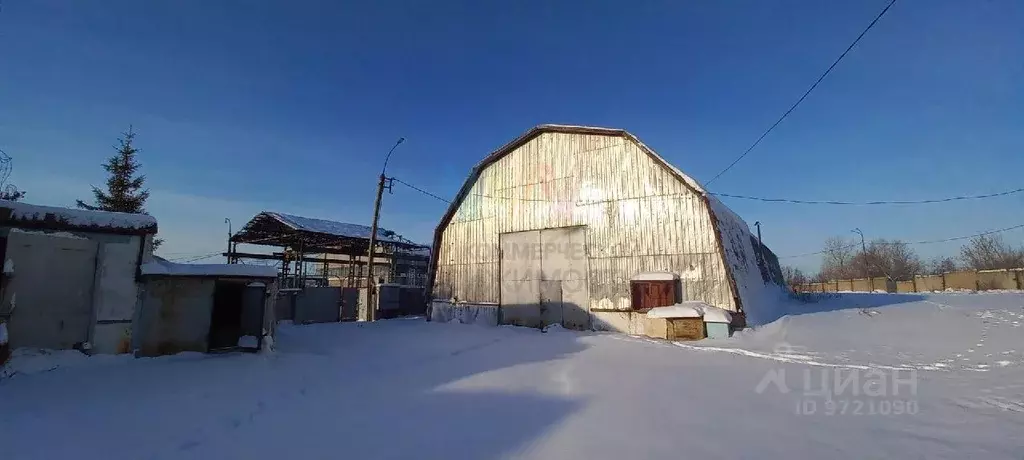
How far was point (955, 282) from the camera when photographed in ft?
127

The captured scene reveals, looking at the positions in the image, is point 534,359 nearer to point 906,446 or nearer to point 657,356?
point 657,356

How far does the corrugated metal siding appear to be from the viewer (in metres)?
13.8

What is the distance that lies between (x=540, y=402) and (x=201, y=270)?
902 centimetres

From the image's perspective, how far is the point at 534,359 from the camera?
29.8 ft

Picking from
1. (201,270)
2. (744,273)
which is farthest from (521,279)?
(201,270)

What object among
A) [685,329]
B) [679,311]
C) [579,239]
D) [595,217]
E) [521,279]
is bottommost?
[685,329]

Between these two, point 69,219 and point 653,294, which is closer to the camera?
point 69,219

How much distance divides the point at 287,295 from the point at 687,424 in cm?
2140

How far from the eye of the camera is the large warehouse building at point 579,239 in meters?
13.8

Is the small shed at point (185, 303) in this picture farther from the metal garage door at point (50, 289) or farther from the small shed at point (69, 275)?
the metal garage door at point (50, 289)

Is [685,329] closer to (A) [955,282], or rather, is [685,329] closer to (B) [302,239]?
(B) [302,239]

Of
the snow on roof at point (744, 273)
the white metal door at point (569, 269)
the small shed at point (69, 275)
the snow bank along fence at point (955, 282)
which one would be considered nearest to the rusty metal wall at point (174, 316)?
the small shed at point (69, 275)

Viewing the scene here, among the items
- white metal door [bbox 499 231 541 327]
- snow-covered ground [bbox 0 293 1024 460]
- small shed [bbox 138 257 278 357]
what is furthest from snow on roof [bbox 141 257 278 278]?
white metal door [bbox 499 231 541 327]

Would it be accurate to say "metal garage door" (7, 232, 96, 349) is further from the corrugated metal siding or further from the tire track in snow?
the tire track in snow
